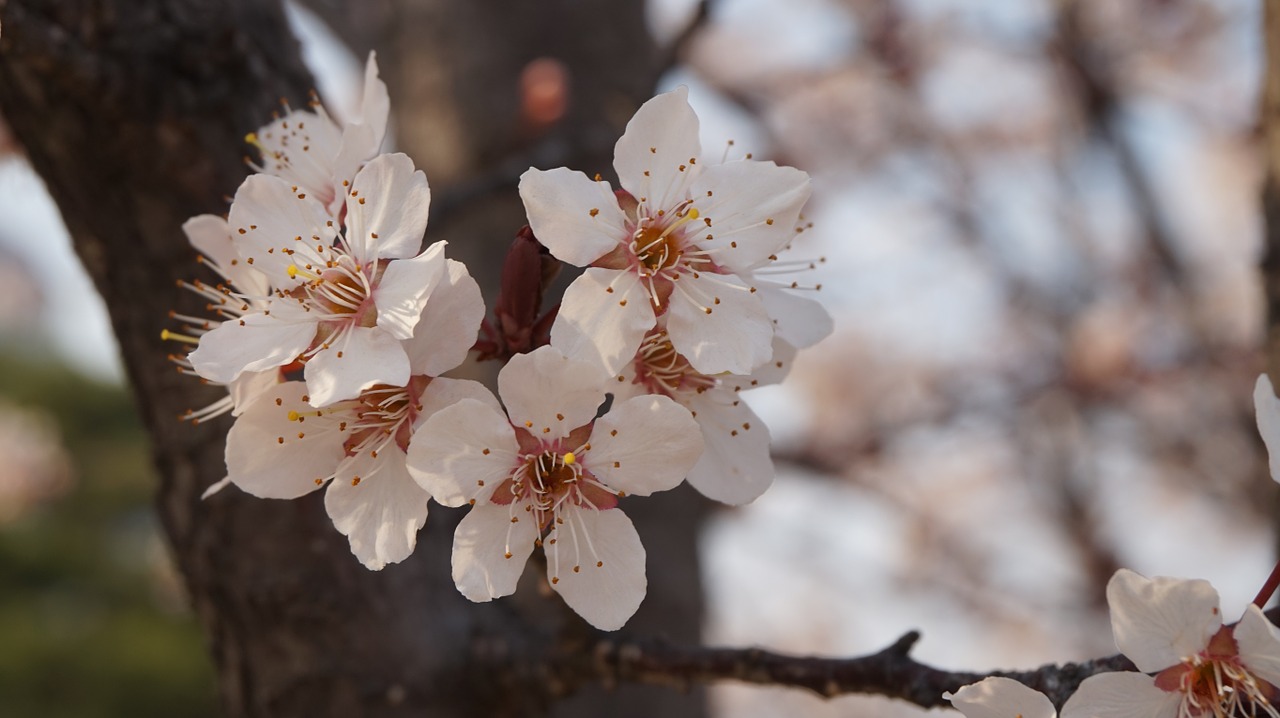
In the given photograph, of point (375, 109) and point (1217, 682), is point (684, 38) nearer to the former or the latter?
point (375, 109)

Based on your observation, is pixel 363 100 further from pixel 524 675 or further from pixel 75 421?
pixel 75 421

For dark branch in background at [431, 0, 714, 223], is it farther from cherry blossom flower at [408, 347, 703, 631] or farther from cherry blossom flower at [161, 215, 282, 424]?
cherry blossom flower at [408, 347, 703, 631]

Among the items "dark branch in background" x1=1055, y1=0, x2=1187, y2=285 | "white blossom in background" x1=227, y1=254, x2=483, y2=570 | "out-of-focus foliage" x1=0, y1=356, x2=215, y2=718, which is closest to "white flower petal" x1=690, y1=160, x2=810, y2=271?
"white blossom in background" x1=227, y1=254, x2=483, y2=570

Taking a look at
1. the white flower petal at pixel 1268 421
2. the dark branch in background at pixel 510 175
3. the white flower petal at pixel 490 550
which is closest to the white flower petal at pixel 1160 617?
the white flower petal at pixel 1268 421

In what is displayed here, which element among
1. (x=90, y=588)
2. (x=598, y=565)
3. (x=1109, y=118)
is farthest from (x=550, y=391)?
(x=90, y=588)

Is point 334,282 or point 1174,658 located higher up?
point 334,282

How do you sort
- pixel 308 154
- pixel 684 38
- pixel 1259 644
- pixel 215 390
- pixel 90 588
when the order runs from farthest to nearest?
1. pixel 90 588
2. pixel 684 38
3. pixel 215 390
4. pixel 308 154
5. pixel 1259 644
